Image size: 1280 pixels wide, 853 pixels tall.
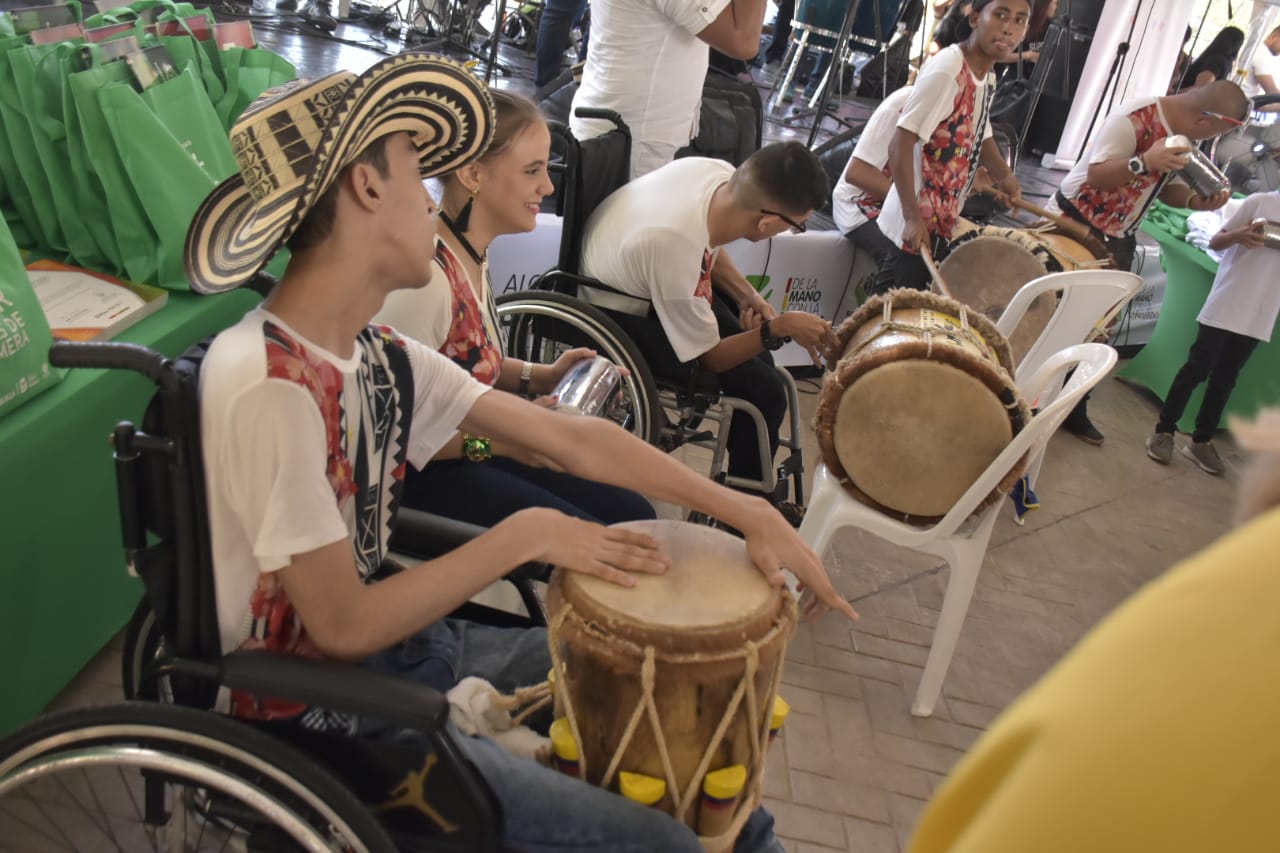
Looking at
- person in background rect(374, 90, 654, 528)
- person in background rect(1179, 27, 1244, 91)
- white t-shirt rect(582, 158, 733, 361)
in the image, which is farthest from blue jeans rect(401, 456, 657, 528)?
person in background rect(1179, 27, 1244, 91)

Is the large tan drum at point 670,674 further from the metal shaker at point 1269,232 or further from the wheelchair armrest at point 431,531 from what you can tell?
the metal shaker at point 1269,232

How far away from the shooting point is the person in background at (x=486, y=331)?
1.91m

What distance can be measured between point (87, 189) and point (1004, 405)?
85.2 inches

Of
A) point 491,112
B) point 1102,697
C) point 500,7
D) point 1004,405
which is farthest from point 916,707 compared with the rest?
point 500,7

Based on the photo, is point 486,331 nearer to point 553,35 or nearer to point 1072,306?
point 1072,306

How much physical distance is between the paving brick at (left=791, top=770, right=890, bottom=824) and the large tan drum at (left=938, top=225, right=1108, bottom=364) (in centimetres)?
204

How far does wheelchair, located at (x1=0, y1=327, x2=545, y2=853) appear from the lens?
3.68 ft

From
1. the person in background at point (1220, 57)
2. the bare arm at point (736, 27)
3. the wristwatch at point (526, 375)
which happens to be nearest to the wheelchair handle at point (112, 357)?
the wristwatch at point (526, 375)

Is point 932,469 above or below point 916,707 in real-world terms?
above

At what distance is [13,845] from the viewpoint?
1.74m

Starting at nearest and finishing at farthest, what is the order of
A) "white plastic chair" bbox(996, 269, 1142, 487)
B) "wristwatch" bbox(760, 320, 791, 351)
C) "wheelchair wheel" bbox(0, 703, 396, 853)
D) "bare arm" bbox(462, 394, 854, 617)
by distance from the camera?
"wheelchair wheel" bbox(0, 703, 396, 853), "bare arm" bbox(462, 394, 854, 617), "wristwatch" bbox(760, 320, 791, 351), "white plastic chair" bbox(996, 269, 1142, 487)

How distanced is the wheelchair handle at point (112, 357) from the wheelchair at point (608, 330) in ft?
5.09

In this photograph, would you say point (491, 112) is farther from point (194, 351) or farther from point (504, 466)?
point (504, 466)

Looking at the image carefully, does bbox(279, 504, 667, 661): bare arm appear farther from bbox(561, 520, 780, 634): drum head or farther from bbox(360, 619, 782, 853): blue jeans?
bbox(360, 619, 782, 853): blue jeans
